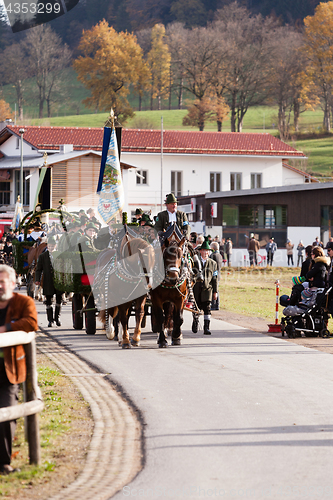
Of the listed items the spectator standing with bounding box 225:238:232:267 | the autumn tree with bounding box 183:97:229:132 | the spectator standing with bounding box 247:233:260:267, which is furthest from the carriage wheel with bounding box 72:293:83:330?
the autumn tree with bounding box 183:97:229:132

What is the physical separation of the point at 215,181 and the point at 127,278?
4950 cm

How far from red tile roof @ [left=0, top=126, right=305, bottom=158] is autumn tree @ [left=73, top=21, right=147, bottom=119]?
1503 cm

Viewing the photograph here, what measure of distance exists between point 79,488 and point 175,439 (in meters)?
1.54

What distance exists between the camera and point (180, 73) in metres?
79.1

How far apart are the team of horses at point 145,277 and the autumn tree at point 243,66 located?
67404mm

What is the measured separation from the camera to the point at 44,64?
96938mm

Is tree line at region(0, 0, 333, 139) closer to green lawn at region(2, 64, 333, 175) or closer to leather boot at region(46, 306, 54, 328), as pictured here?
green lawn at region(2, 64, 333, 175)

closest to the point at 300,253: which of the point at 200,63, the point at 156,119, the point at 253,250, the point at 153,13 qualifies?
the point at 253,250

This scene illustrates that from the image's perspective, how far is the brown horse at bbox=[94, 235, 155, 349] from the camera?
12.5 m

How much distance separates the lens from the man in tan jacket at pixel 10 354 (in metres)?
5.91

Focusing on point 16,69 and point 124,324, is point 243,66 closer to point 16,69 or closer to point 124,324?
point 16,69

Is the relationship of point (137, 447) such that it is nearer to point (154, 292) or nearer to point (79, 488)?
point (79, 488)

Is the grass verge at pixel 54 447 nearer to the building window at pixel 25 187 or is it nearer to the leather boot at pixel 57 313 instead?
the leather boot at pixel 57 313

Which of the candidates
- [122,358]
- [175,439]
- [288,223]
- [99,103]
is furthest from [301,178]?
[175,439]
